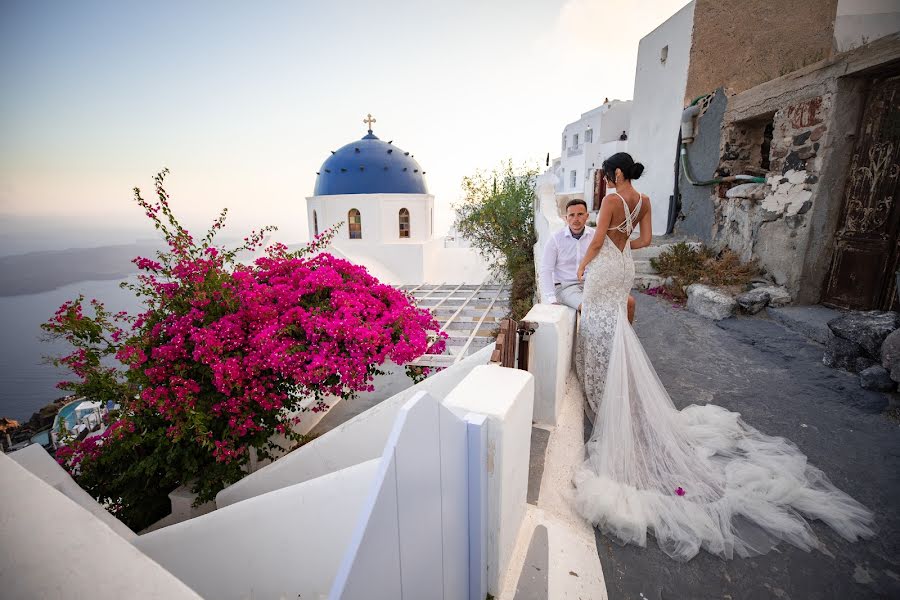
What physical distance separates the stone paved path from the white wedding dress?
0.28ft

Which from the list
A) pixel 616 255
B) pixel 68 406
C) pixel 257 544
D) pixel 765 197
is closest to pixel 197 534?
pixel 257 544

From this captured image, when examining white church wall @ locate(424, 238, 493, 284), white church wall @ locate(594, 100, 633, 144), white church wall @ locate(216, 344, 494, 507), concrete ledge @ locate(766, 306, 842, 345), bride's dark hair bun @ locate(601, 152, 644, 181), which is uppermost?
white church wall @ locate(594, 100, 633, 144)

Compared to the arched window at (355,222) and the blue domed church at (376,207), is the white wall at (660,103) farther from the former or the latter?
the arched window at (355,222)

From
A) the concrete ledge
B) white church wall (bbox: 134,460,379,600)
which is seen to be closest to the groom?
the concrete ledge

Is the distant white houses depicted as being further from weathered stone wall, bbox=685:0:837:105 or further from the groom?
the groom

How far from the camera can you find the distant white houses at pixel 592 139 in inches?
1165

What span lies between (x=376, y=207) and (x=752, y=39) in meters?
16.0

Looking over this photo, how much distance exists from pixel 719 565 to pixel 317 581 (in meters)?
1.95

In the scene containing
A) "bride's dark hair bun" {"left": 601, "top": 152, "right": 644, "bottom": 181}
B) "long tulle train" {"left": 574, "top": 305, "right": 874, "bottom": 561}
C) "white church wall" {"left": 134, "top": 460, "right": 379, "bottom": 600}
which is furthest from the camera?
"bride's dark hair bun" {"left": 601, "top": 152, "right": 644, "bottom": 181}

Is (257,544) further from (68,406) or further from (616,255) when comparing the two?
(68,406)

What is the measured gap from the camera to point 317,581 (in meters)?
1.78

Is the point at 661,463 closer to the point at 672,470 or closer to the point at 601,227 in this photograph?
the point at 672,470

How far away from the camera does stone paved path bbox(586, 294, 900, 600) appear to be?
1821mm

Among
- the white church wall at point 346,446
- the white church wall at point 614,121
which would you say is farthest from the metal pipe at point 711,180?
the white church wall at point 614,121
